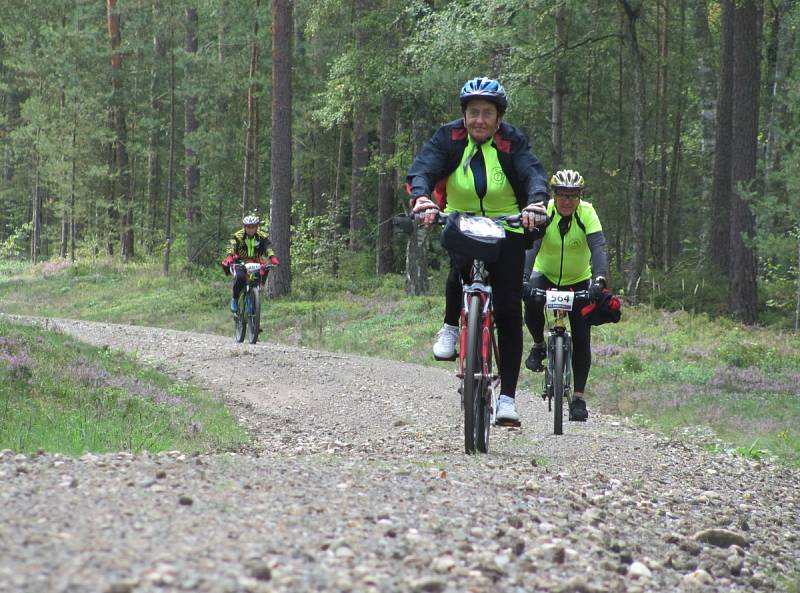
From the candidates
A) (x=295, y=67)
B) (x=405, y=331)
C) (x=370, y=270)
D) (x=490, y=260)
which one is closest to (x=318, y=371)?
(x=405, y=331)

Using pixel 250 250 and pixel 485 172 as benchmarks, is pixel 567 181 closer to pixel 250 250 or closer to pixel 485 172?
pixel 485 172

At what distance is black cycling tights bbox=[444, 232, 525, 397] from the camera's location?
277 inches

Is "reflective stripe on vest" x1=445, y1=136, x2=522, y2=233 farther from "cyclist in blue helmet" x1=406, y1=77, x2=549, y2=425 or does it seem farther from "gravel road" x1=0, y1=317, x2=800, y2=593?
"gravel road" x1=0, y1=317, x2=800, y2=593

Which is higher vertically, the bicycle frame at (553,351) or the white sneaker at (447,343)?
the white sneaker at (447,343)

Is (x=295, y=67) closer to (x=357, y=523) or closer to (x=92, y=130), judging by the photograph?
(x=92, y=130)

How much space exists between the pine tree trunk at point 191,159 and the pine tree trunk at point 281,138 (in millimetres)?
7805

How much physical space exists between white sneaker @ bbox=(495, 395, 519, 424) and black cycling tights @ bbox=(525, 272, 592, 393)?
1.67 m

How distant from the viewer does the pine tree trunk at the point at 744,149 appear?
20750 millimetres

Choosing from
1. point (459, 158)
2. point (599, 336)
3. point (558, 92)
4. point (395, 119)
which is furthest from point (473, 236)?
point (395, 119)

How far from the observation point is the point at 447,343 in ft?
24.2

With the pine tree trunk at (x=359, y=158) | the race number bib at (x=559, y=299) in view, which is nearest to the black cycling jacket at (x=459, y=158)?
the race number bib at (x=559, y=299)

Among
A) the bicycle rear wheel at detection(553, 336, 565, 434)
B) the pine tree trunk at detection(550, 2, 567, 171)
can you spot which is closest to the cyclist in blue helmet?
the bicycle rear wheel at detection(553, 336, 565, 434)

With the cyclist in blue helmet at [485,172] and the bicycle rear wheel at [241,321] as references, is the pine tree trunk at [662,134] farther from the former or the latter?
the cyclist in blue helmet at [485,172]

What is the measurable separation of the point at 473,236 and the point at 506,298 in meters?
0.75
